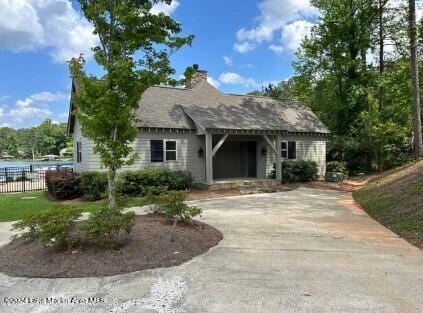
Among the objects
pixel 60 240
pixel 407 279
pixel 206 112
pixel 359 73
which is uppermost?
pixel 359 73

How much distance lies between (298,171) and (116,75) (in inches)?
529

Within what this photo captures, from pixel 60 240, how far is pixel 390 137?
18313 millimetres

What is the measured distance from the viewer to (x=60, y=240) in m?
5.80

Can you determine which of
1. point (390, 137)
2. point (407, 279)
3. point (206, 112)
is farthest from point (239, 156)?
point (407, 279)

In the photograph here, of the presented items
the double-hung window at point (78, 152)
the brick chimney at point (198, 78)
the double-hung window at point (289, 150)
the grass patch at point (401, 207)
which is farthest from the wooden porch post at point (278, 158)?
the double-hung window at point (78, 152)

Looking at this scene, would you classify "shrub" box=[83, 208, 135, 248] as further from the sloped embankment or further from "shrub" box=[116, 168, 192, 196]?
"shrub" box=[116, 168, 192, 196]

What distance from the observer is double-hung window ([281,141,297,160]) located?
19969 millimetres

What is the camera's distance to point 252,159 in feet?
65.8

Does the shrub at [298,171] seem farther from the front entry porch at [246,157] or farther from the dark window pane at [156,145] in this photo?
the dark window pane at [156,145]

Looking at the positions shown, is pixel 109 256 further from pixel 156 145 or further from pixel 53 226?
pixel 156 145

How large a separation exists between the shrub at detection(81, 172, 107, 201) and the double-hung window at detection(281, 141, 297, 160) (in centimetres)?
1008

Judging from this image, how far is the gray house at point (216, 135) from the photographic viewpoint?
632 inches

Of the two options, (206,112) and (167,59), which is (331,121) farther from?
(167,59)

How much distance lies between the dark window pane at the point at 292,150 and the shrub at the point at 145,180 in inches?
289
